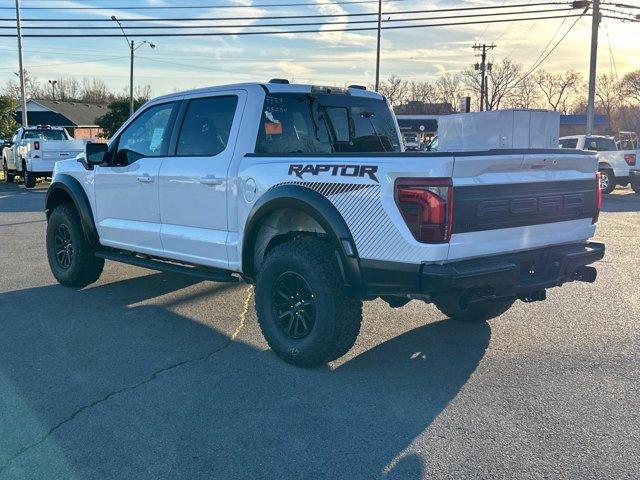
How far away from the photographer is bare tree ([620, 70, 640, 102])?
88938 millimetres

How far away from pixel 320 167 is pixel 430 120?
57.8 m

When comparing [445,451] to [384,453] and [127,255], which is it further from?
[127,255]

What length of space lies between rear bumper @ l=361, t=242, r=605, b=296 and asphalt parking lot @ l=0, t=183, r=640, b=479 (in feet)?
2.29

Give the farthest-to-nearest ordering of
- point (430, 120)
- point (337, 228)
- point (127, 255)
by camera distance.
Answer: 1. point (430, 120)
2. point (127, 255)
3. point (337, 228)

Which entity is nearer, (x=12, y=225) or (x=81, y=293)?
(x=81, y=293)

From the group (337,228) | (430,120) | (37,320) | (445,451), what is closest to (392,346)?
(337,228)

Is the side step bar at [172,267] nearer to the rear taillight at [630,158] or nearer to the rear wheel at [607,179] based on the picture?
the rear wheel at [607,179]

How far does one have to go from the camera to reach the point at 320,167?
4281 mm

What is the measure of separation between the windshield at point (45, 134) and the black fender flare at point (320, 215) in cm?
1873

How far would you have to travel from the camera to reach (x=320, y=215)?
4266 mm

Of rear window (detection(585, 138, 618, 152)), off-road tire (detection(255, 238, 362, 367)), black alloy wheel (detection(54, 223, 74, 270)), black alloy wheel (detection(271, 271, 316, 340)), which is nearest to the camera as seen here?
off-road tire (detection(255, 238, 362, 367))

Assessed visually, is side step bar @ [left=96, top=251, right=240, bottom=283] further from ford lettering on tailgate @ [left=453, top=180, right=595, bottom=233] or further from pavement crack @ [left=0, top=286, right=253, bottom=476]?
ford lettering on tailgate @ [left=453, top=180, right=595, bottom=233]

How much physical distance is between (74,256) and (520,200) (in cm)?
488

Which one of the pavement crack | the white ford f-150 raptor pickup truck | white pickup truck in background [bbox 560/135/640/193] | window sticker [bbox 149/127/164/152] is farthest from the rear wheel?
window sticker [bbox 149/127/164/152]
